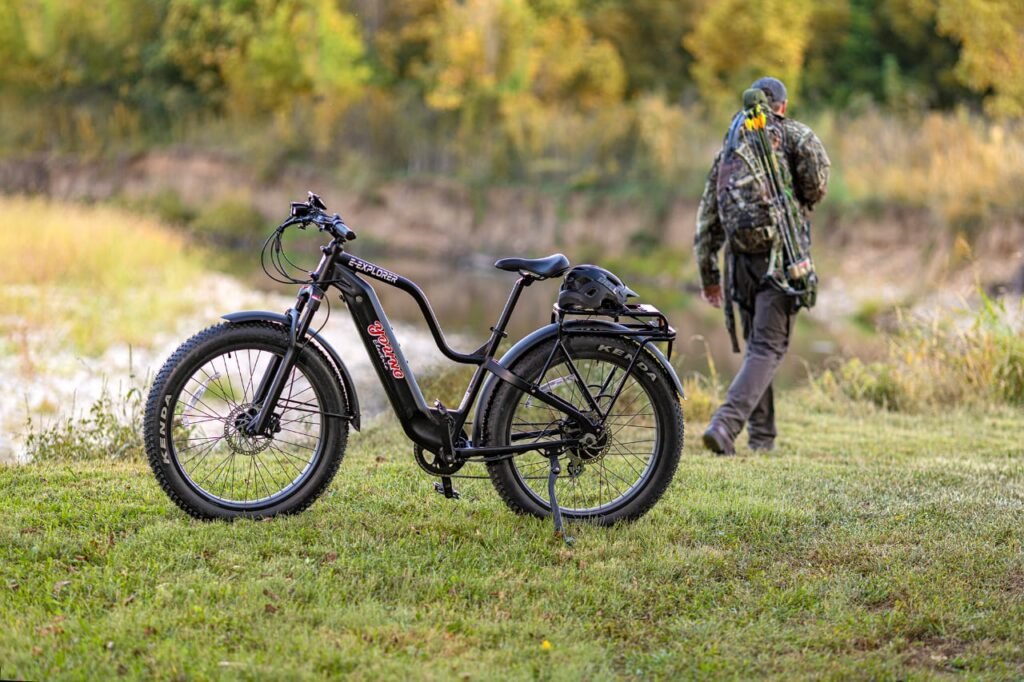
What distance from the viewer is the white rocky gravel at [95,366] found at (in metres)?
9.23

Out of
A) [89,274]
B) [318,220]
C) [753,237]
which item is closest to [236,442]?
[318,220]

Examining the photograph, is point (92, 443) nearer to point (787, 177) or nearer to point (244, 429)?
point (244, 429)

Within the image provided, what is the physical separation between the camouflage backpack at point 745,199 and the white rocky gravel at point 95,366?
269 centimetres

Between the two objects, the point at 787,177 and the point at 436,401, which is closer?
the point at 436,401

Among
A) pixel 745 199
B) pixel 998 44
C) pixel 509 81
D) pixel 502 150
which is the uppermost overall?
pixel 509 81

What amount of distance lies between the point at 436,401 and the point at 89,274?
12672mm

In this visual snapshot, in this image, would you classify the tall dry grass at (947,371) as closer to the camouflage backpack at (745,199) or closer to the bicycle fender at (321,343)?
the camouflage backpack at (745,199)

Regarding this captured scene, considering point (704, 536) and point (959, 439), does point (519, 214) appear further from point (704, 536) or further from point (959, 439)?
point (704, 536)

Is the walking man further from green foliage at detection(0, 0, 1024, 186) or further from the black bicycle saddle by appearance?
green foliage at detection(0, 0, 1024, 186)

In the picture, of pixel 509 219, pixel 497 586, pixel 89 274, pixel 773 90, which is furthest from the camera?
pixel 509 219

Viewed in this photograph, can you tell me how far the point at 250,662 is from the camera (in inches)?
147

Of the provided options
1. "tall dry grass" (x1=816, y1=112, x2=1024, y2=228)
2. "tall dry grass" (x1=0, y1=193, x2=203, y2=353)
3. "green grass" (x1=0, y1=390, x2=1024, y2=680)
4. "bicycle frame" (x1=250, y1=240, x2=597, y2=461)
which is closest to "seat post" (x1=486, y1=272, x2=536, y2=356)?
"bicycle frame" (x1=250, y1=240, x2=597, y2=461)

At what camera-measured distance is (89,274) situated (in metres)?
16.7

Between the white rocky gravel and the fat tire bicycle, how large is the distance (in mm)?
2312
